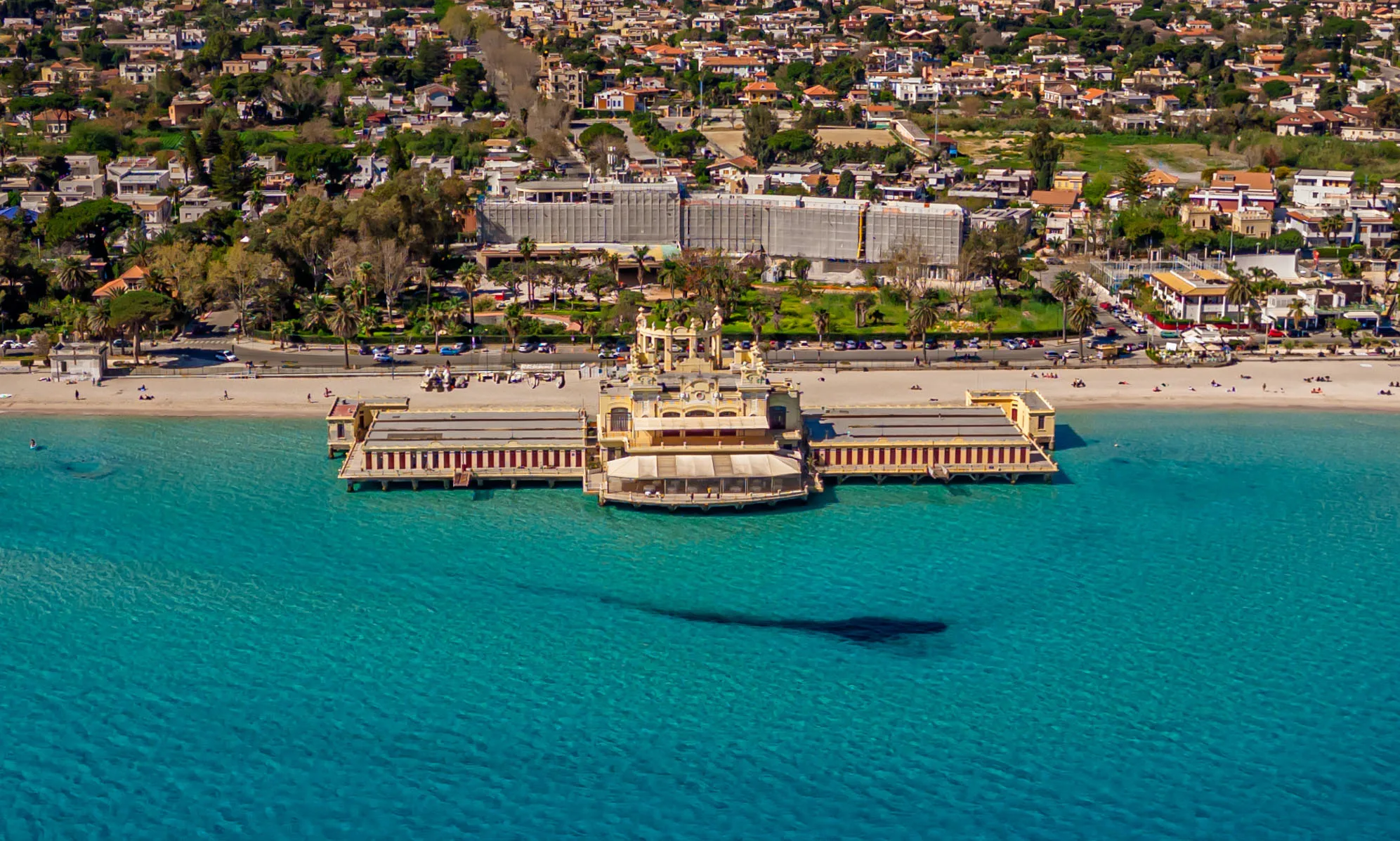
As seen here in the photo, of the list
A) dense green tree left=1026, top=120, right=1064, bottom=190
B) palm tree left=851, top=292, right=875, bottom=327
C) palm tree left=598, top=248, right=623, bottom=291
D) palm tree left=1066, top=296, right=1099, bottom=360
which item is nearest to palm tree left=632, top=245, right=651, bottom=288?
palm tree left=598, top=248, right=623, bottom=291

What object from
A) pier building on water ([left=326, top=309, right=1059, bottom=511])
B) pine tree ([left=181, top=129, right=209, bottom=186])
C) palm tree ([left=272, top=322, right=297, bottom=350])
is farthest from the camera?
pine tree ([left=181, top=129, right=209, bottom=186])

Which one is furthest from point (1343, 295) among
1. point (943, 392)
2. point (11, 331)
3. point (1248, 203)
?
point (11, 331)

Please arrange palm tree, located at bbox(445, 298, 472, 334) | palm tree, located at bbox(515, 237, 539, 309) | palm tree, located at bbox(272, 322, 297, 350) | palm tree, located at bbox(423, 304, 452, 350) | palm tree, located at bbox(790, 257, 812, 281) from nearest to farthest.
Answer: palm tree, located at bbox(423, 304, 452, 350), palm tree, located at bbox(272, 322, 297, 350), palm tree, located at bbox(445, 298, 472, 334), palm tree, located at bbox(515, 237, 539, 309), palm tree, located at bbox(790, 257, 812, 281)

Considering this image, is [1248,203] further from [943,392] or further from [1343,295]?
[943,392]

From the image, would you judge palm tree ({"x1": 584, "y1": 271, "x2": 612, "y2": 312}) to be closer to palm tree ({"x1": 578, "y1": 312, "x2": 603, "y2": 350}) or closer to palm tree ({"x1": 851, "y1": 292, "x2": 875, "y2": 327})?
palm tree ({"x1": 578, "y1": 312, "x2": 603, "y2": 350})

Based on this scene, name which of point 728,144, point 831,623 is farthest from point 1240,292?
point 728,144

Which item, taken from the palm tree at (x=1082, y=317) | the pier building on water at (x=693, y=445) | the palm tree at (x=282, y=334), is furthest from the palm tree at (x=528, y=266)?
the palm tree at (x=1082, y=317)
